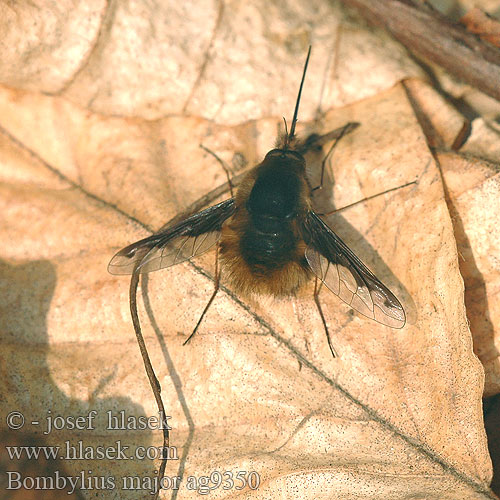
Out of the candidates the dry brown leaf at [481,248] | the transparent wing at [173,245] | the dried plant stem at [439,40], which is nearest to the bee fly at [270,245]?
the transparent wing at [173,245]

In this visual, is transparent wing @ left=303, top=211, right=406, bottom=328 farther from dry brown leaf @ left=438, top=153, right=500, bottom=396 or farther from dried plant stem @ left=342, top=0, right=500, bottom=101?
dried plant stem @ left=342, top=0, right=500, bottom=101

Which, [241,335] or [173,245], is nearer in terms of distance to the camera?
[241,335]

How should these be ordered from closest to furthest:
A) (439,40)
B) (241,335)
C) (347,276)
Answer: (241,335) → (347,276) → (439,40)

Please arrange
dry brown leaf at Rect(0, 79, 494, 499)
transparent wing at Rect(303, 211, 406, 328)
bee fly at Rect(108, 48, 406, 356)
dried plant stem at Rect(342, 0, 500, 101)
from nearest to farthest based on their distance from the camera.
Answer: dry brown leaf at Rect(0, 79, 494, 499), transparent wing at Rect(303, 211, 406, 328), bee fly at Rect(108, 48, 406, 356), dried plant stem at Rect(342, 0, 500, 101)

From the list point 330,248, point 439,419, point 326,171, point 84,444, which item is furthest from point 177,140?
point 439,419

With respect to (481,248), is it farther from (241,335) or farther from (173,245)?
(173,245)

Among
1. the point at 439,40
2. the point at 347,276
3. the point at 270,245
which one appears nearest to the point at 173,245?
the point at 270,245

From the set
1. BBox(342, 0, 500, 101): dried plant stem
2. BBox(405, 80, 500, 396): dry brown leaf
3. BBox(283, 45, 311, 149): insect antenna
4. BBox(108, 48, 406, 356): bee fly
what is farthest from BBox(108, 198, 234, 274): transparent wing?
BBox(342, 0, 500, 101): dried plant stem

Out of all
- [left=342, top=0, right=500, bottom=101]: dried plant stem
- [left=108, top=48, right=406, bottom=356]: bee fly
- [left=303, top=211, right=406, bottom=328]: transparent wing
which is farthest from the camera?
[left=342, top=0, right=500, bottom=101]: dried plant stem
